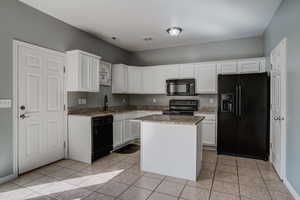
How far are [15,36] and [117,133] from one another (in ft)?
8.79

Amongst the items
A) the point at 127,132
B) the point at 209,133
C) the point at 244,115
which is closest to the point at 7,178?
the point at 127,132

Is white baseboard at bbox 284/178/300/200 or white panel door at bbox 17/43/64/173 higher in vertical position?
white panel door at bbox 17/43/64/173

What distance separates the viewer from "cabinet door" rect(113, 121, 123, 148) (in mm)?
3941

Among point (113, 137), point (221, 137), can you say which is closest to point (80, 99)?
point (113, 137)

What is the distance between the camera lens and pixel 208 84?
439 centimetres

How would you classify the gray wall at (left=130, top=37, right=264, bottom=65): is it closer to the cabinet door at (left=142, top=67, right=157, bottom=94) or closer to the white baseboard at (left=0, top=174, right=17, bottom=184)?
the cabinet door at (left=142, top=67, right=157, bottom=94)

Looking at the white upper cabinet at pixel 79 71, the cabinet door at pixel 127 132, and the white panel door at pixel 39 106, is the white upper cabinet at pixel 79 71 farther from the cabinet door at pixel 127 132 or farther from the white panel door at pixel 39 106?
the cabinet door at pixel 127 132

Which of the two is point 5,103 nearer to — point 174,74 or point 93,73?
point 93,73

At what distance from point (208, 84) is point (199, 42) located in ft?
4.18

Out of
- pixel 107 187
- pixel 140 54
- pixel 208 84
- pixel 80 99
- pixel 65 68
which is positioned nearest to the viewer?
pixel 107 187

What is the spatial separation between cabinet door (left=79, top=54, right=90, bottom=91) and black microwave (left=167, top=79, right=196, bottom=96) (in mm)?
2219

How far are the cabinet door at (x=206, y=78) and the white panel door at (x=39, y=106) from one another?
3.31 m

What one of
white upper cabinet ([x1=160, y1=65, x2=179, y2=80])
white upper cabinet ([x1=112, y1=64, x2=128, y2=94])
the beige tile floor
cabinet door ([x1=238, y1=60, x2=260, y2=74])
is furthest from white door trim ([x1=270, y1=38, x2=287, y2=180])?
white upper cabinet ([x1=112, y1=64, x2=128, y2=94])

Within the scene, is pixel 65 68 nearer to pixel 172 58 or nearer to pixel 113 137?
pixel 113 137
